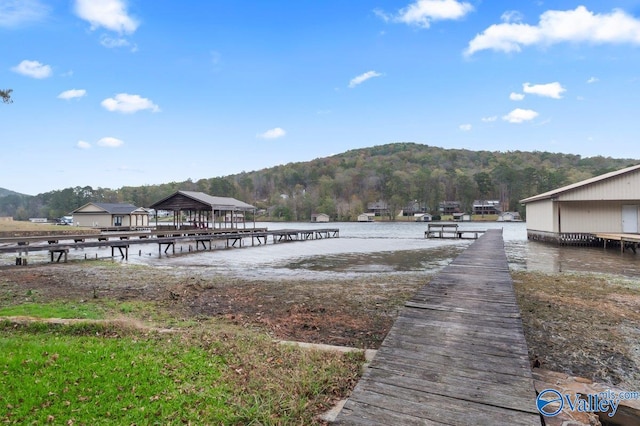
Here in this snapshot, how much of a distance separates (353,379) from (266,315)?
3543 mm

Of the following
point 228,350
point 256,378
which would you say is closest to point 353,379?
point 256,378

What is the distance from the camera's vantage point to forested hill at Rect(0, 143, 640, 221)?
98.9 metres

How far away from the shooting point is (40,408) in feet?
10.2

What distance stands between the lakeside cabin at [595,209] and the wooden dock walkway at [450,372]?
76.3 ft

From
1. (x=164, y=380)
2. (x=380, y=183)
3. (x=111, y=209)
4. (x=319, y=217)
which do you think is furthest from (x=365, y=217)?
(x=164, y=380)

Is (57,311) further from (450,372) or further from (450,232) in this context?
(450,232)

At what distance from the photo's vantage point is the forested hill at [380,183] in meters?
98.9

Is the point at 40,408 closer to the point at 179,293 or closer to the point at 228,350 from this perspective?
the point at 228,350

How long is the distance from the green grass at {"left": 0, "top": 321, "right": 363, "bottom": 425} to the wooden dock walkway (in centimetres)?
55

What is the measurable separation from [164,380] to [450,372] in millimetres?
2779

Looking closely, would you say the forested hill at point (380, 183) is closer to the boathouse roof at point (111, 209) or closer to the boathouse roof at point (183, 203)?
the boathouse roof at point (111, 209)

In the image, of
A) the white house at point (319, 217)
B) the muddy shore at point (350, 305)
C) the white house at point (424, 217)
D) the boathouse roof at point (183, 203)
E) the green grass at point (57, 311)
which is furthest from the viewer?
the white house at point (319, 217)

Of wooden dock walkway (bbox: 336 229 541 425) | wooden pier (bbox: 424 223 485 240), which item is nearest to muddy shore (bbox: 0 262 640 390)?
wooden dock walkway (bbox: 336 229 541 425)

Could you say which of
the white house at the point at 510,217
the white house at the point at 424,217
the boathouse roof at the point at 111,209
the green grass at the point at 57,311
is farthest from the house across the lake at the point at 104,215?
the white house at the point at 510,217
